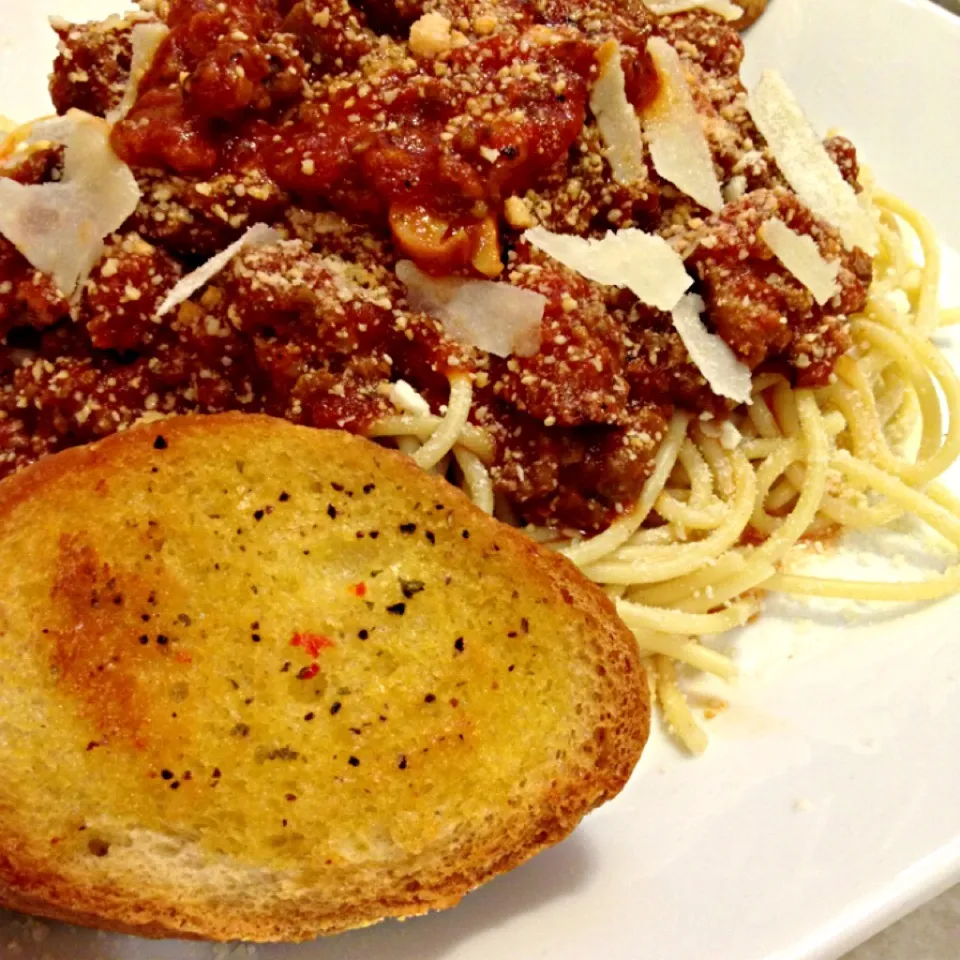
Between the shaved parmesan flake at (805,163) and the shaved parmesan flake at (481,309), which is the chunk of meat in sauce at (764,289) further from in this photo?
the shaved parmesan flake at (481,309)

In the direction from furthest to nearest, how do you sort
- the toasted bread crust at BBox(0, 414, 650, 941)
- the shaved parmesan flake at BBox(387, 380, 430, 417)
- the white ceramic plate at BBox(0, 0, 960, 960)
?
the shaved parmesan flake at BBox(387, 380, 430, 417) → the white ceramic plate at BBox(0, 0, 960, 960) → the toasted bread crust at BBox(0, 414, 650, 941)

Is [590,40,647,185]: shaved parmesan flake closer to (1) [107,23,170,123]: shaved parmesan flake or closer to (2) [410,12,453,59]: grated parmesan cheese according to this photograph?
(2) [410,12,453,59]: grated parmesan cheese

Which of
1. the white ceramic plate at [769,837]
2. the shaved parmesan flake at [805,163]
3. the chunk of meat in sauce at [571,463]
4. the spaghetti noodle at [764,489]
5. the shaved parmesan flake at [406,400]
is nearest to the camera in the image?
the white ceramic plate at [769,837]

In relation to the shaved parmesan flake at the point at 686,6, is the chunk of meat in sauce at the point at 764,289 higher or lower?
lower

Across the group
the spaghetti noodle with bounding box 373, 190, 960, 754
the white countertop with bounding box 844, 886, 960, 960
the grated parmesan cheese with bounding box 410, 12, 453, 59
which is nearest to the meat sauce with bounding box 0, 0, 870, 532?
the grated parmesan cheese with bounding box 410, 12, 453, 59

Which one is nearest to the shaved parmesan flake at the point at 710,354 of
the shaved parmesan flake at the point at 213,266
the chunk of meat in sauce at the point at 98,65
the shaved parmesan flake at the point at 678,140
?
the shaved parmesan flake at the point at 678,140
